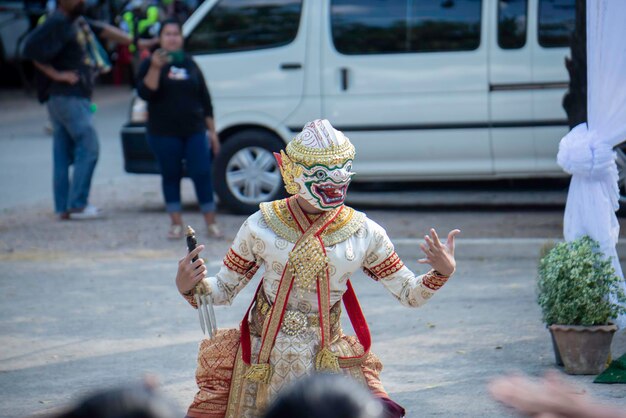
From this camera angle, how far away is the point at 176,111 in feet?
30.7

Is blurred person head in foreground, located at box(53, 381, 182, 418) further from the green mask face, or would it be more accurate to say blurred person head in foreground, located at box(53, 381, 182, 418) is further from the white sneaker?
Result: the white sneaker

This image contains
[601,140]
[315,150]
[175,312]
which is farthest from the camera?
[175,312]

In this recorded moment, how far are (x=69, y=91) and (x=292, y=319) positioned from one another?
6532 mm

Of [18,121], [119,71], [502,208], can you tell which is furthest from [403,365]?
[119,71]

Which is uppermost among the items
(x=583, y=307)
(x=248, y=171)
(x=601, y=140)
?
(x=601, y=140)

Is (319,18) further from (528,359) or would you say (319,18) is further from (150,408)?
(150,408)

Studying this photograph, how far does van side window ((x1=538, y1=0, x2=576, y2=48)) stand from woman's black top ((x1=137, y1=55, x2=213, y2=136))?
2970mm

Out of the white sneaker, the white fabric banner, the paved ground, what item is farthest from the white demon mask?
the white sneaker

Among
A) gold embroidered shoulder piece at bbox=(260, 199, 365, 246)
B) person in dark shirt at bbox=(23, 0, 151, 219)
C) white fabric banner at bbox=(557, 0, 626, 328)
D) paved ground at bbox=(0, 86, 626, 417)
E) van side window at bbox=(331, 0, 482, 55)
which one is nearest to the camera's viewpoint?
gold embroidered shoulder piece at bbox=(260, 199, 365, 246)

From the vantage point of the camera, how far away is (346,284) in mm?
4617

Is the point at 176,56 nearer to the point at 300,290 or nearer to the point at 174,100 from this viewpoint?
the point at 174,100

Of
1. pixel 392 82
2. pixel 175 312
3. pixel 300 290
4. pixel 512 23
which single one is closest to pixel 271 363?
pixel 300 290

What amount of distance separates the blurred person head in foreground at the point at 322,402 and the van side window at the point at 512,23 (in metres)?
8.47

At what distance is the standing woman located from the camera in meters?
9.34
